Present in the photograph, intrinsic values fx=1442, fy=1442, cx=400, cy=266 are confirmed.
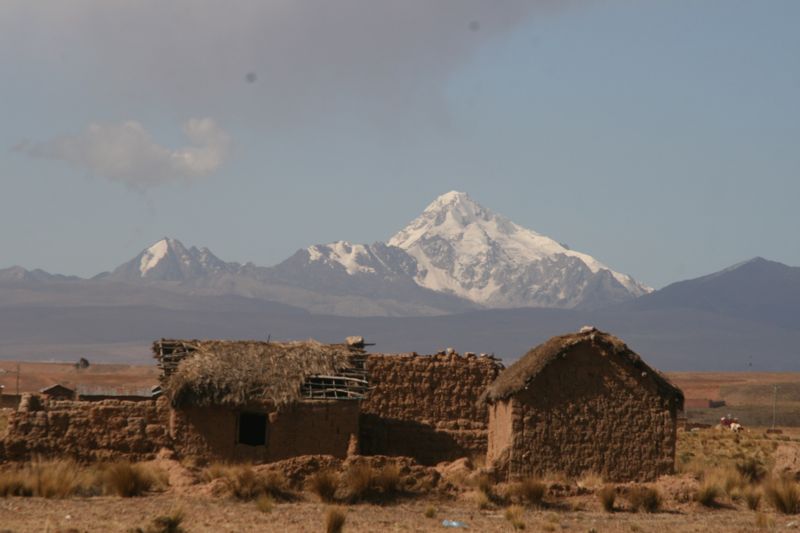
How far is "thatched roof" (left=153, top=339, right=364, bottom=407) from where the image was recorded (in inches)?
1075

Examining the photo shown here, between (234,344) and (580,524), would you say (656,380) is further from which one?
(234,344)

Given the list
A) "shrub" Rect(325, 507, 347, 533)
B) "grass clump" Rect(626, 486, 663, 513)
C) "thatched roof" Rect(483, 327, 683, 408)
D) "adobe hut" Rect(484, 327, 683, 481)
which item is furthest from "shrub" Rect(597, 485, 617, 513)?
"shrub" Rect(325, 507, 347, 533)

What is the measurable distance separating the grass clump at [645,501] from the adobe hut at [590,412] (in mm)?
2919

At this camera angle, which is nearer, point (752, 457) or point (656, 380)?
point (656, 380)

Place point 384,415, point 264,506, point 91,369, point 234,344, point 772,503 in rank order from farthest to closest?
point 91,369, point 384,415, point 234,344, point 772,503, point 264,506

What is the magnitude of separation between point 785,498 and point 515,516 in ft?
16.5

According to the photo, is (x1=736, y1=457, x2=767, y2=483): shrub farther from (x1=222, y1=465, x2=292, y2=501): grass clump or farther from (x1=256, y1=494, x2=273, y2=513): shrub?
(x1=256, y1=494, x2=273, y2=513): shrub

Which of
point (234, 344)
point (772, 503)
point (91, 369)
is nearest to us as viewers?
point (772, 503)

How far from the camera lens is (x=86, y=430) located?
2683 centimetres

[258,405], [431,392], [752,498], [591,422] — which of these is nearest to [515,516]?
[752,498]

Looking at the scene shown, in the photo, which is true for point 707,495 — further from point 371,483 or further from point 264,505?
point 264,505

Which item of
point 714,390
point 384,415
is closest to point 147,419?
point 384,415

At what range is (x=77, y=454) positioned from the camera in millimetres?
26703

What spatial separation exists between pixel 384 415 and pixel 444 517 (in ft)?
33.5
